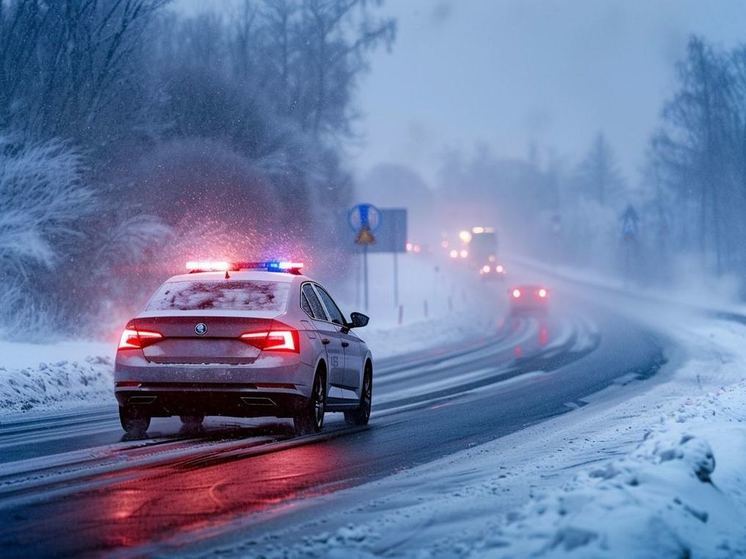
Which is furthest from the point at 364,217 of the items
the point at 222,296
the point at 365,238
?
the point at 222,296

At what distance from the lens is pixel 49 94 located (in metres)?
29.6

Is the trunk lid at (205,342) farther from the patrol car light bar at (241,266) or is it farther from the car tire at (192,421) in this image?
the car tire at (192,421)

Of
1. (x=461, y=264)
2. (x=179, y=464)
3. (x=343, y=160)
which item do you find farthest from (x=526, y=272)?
(x=179, y=464)

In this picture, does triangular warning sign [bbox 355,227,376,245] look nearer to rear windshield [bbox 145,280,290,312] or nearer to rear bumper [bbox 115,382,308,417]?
rear windshield [bbox 145,280,290,312]

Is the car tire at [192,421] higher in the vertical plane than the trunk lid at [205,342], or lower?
lower

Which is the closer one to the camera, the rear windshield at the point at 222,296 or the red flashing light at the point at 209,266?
the rear windshield at the point at 222,296

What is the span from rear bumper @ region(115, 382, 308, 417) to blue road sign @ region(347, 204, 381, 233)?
21.0 m

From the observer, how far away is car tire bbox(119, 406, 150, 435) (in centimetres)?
1162

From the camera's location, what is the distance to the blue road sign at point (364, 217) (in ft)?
106

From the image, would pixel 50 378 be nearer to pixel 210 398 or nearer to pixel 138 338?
pixel 138 338

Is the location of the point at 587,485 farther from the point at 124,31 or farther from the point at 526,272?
the point at 526,272

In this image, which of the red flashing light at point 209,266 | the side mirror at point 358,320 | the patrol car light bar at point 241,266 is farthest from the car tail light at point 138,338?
the side mirror at point 358,320

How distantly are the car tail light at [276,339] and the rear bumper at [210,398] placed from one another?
0.35m

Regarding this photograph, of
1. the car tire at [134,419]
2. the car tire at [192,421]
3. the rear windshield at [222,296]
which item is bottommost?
the car tire at [192,421]
